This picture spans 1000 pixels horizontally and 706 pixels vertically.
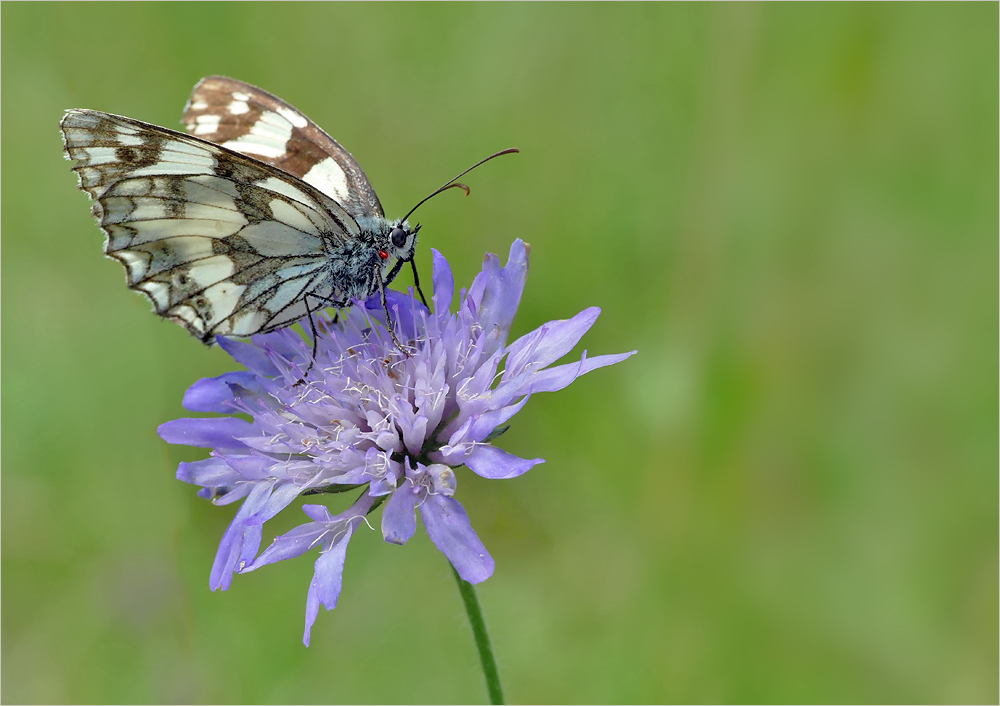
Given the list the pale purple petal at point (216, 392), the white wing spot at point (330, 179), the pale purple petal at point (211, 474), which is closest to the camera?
the pale purple petal at point (211, 474)

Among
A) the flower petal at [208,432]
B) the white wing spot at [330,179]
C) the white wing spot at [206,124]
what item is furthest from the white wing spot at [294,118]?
the flower petal at [208,432]

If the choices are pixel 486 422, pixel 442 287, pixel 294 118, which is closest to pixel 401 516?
pixel 486 422

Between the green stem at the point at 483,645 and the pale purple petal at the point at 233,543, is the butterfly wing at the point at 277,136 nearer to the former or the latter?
the pale purple petal at the point at 233,543

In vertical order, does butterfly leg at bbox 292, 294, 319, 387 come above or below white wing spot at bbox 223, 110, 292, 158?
below

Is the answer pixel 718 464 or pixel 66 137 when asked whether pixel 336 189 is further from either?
pixel 718 464

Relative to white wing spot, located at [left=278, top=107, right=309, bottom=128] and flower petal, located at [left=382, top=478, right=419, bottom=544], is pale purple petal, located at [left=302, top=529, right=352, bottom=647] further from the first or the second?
white wing spot, located at [left=278, top=107, right=309, bottom=128]

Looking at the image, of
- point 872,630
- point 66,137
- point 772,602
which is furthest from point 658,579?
point 66,137

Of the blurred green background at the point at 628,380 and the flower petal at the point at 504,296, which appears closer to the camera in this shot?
the flower petal at the point at 504,296

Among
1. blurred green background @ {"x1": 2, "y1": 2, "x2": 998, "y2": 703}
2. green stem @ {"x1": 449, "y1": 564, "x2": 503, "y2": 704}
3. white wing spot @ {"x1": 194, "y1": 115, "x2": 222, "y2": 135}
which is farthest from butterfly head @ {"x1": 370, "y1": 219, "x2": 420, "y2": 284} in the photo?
blurred green background @ {"x1": 2, "y1": 2, "x2": 998, "y2": 703}

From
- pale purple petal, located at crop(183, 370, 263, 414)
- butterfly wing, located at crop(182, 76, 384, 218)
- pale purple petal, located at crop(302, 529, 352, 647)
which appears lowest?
pale purple petal, located at crop(302, 529, 352, 647)
